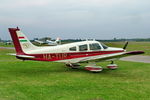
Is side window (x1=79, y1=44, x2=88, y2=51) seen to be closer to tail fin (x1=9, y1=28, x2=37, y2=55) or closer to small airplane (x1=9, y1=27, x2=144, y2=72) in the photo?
small airplane (x1=9, y1=27, x2=144, y2=72)

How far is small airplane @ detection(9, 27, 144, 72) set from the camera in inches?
531

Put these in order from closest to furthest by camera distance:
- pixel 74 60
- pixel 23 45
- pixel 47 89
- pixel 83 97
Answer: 1. pixel 83 97
2. pixel 47 89
3. pixel 23 45
4. pixel 74 60

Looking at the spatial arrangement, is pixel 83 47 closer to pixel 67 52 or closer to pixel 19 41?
pixel 67 52

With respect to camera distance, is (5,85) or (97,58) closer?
(5,85)

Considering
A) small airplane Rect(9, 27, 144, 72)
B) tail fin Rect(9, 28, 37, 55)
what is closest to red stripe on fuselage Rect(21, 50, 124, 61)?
small airplane Rect(9, 27, 144, 72)

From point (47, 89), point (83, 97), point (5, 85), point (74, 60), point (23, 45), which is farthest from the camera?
point (74, 60)

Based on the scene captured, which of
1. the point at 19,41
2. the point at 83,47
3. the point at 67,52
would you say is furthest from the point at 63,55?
the point at 19,41

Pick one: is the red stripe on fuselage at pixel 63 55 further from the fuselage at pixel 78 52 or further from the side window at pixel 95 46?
the side window at pixel 95 46

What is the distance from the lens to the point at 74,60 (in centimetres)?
1459

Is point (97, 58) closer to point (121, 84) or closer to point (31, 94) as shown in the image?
point (121, 84)

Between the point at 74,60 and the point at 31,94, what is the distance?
675cm

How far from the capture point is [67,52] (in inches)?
566

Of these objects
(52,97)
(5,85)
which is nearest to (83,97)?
(52,97)

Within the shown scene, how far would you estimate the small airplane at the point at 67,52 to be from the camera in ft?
44.2
